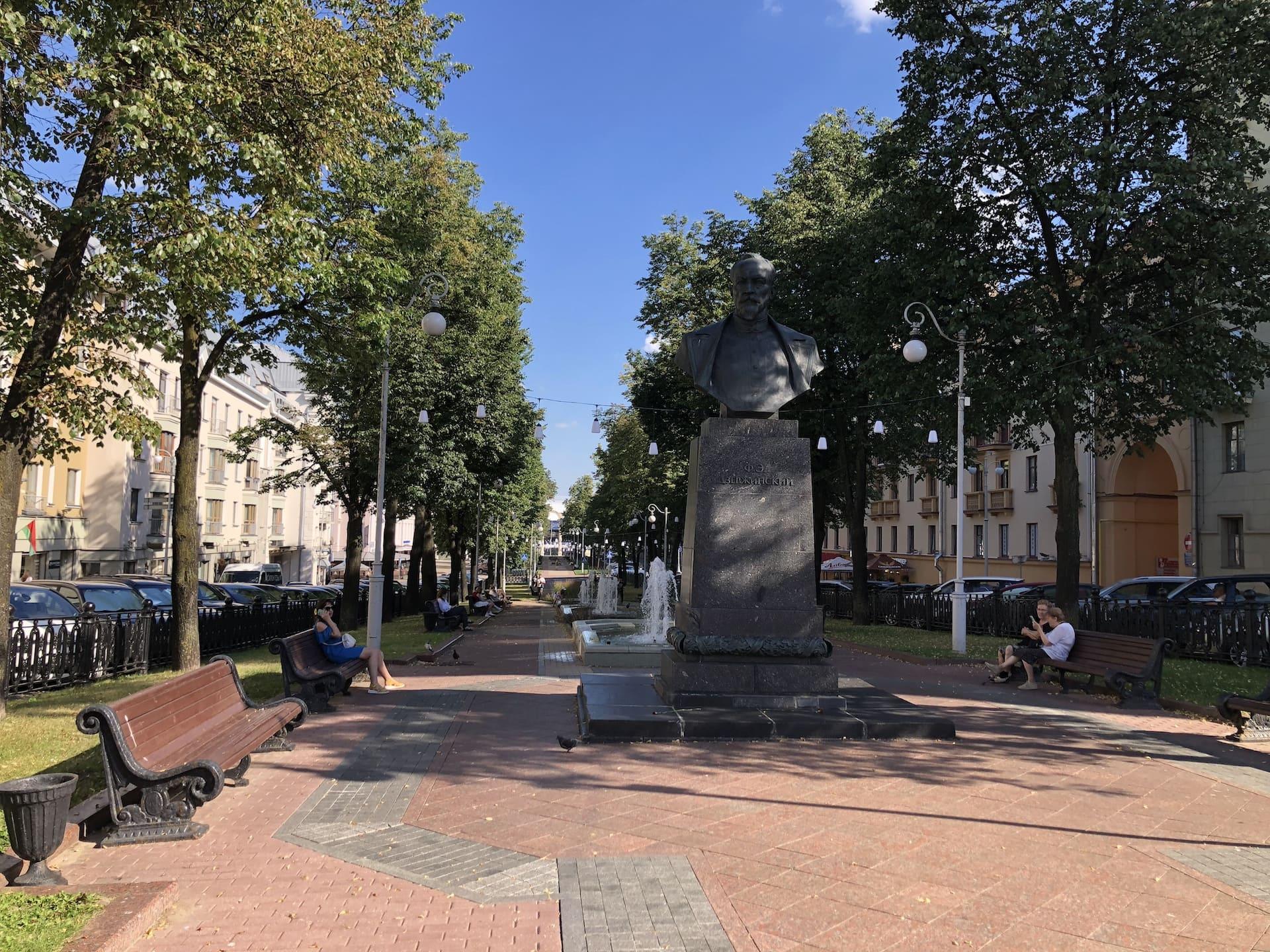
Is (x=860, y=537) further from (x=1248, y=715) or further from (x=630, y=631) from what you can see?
(x=1248, y=715)

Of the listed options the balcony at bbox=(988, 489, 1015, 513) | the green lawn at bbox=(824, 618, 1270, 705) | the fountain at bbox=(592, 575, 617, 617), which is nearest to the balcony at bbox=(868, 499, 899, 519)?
the balcony at bbox=(988, 489, 1015, 513)

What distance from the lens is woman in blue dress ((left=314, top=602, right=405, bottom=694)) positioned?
1133cm

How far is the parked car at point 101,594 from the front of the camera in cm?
1716

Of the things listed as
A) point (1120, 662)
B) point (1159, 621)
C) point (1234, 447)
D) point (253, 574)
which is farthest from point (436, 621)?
point (253, 574)

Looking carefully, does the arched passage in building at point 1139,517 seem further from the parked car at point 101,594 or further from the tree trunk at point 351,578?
the parked car at point 101,594

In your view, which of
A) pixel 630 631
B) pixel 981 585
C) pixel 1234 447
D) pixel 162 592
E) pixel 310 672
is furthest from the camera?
pixel 981 585

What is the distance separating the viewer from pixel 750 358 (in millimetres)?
9383

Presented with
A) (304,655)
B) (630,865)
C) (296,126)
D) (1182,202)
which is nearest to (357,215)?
(296,126)

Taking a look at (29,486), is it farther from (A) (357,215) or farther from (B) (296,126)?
(B) (296,126)

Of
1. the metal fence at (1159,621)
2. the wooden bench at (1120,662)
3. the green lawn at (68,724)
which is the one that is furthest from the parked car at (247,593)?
the wooden bench at (1120,662)

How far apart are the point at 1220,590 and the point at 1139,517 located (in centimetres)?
1632

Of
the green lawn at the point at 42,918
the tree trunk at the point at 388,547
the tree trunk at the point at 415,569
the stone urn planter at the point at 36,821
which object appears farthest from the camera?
the tree trunk at the point at 415,569

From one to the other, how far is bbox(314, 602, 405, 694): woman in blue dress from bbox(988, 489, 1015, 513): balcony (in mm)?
37780

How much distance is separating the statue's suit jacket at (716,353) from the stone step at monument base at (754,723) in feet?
9.92
